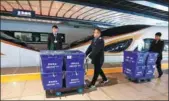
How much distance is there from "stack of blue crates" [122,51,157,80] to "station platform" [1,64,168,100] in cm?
24

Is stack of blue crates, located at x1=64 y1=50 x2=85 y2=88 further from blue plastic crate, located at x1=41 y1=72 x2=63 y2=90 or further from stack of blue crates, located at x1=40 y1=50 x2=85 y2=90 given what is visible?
blue plastic crate, located at x1=41 y1=72 x2=63 y2=90

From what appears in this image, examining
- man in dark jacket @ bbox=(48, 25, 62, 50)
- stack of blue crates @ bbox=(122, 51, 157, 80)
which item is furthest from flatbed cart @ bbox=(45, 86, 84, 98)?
stack of blue crates @ bbox=(122, 51, 157, 80)

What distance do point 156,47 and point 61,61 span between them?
313cm

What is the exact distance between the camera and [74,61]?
318 cm

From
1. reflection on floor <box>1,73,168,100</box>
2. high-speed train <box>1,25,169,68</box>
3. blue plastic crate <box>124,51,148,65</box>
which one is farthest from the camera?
high-speed train <box>1,25,169,68</box>

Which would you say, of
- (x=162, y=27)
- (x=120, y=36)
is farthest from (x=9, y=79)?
(x=162, y=27)

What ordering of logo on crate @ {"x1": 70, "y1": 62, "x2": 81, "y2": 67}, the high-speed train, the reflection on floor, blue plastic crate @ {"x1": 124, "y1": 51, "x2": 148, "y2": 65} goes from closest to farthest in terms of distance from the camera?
the reflection on floor
logo on crate @ {"x1": 70, "y1": 62, "x2": 81, "y2": 67}
blue plastic crate @ {"x1": 124, "y1": 51, "x2": 148, "y2": 65}
the high-speed train

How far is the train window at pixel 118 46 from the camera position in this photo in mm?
6017

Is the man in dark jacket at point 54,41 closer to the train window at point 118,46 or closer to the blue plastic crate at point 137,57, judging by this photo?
the blue plastic crate at point 137,57

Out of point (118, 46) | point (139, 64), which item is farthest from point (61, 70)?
point (118, 46)

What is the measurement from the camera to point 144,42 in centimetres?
668

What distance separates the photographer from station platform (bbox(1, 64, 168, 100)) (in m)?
3.08

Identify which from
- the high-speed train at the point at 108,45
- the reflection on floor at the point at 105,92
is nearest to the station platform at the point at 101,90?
the reflection on floor at the point at 105,92

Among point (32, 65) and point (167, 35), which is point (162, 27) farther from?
point (32, 65)
